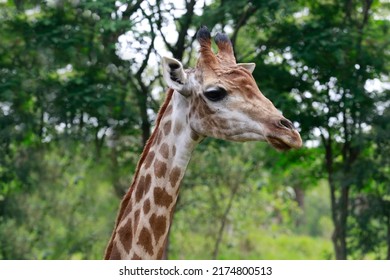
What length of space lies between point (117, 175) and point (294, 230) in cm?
1752

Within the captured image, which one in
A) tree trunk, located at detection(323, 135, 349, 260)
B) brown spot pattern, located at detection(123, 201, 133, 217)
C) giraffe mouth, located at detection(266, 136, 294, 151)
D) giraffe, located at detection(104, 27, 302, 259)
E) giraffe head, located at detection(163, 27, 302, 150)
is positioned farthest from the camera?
tree trunk, located at detection(323, 135, 349, 260)

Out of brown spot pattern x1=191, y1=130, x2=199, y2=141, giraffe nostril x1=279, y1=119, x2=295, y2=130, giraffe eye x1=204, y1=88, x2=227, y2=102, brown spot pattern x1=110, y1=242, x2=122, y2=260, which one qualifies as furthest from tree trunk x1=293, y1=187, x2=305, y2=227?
giraffe nostril x1=279, y1=119, x2=295, y2=130

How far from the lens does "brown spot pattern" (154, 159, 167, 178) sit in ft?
20.4

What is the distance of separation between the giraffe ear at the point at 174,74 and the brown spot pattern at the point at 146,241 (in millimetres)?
1014

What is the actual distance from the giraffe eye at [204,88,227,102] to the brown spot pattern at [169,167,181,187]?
0.56 metres

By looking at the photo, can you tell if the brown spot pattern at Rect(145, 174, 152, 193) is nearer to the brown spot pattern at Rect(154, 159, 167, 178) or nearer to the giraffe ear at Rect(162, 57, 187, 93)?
the brown spot pattern at Rect(154, 159, 167, 178)

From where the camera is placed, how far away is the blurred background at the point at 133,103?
48.0 feet

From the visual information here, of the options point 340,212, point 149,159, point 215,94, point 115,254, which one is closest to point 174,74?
point 215,94

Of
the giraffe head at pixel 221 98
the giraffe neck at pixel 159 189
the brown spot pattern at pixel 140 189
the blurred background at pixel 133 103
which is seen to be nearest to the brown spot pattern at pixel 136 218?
the giraffe neck at pixel 159 189

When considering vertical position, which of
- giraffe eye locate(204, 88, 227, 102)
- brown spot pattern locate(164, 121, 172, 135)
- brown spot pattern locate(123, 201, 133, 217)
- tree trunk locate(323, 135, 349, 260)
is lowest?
tree trunk locate(323, 135, 349, 260)

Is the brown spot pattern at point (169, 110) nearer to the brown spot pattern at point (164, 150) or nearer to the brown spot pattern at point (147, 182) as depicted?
the brown spot pattern at point (164, 150)

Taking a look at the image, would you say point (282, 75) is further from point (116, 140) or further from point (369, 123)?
point (116, 140)

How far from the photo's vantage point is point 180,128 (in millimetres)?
6219

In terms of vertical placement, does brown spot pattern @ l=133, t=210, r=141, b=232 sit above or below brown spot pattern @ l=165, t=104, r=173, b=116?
below
